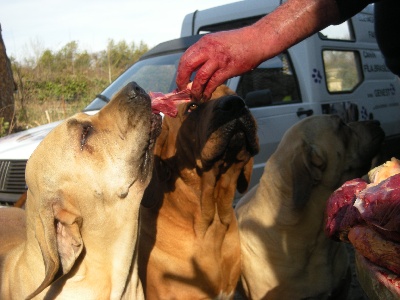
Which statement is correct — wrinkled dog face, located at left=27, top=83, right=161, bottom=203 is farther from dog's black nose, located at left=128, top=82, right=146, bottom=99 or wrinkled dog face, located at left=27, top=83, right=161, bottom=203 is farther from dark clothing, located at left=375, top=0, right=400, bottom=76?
dark clothing, located at left=375, top=0, right=400, bottom=76

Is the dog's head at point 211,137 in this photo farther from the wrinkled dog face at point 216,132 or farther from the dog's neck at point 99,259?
the dog's neck at point 99,259

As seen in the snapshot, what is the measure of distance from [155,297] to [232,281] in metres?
0.53

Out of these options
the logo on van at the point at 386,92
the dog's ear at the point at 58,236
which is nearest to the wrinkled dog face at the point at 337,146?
the dog's ear at the point at 58,236

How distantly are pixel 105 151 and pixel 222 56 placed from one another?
2.84 feet

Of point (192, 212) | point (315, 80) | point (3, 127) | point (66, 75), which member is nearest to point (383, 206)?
point (192, 212)

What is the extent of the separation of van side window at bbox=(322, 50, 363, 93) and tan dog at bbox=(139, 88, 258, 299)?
15.5ft

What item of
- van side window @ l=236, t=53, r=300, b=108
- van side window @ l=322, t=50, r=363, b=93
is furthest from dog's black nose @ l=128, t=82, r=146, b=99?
van side window @ l=322, t=50, r=363, b=93

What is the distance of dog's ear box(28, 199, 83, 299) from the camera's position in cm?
309

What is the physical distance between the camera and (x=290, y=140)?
Result: 465 centimetres

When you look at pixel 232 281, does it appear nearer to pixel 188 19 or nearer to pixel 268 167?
pixel 268 167

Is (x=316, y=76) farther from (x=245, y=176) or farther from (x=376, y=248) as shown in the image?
(x=376, y=248)

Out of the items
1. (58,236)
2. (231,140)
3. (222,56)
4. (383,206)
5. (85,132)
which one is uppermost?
(222,56)

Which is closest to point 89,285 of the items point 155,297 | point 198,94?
point 155,297

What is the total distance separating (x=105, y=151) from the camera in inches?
131
